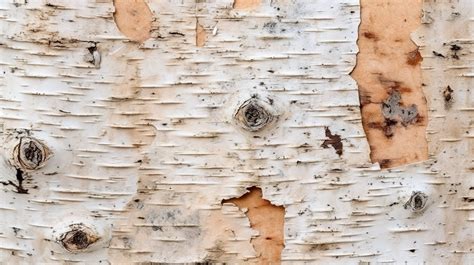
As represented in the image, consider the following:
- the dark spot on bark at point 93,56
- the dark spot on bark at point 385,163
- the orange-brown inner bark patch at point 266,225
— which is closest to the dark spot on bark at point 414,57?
the dark spot on bark at point 385,163

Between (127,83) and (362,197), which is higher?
(127,83)

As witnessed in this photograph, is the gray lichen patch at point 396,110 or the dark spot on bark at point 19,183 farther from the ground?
the gray lichen patch at point 396,110

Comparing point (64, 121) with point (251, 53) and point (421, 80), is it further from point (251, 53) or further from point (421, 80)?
point (421, 80)

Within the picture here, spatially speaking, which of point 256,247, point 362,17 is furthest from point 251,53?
point 256,247

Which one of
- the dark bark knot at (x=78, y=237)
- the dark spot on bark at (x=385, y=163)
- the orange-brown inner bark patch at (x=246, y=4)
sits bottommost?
the dark bark knot at (x=78, y=237)

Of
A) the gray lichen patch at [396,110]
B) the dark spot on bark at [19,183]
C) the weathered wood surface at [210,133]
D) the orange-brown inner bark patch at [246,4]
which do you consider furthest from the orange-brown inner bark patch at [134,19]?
the gray lichen patch at [396,110]

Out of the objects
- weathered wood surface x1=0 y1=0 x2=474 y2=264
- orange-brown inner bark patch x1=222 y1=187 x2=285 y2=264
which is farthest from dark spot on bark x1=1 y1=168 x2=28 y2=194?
orange-brown inner bark patch x1=222 y1=187 x2=285 y2=264

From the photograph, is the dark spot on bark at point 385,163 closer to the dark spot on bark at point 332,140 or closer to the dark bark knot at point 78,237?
the dark spot on bark at point 332,140
